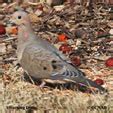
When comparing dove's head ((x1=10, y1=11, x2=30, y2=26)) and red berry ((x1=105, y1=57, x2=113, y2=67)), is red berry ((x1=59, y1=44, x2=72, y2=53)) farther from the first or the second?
dove's head ((x1=10, y1=11, x2=30, y2=26))

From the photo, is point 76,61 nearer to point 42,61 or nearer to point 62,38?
point 62,38

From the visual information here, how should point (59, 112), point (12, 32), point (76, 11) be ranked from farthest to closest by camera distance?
point (76, 11)
point (12, 32)
point (59, 112)

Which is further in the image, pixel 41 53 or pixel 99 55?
pixel 99 55

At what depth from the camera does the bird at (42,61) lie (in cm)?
745

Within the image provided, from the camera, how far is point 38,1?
11.0 m

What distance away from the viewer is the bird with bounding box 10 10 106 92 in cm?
745

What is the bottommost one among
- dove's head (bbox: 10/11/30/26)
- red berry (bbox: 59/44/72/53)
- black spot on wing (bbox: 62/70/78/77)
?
red berry (bbox: 59/44/72/53)

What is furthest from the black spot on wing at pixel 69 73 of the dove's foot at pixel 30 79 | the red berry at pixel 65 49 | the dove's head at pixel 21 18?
the red berry at pixel 65 49

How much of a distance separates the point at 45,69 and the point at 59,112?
136 cm

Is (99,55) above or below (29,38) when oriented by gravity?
below

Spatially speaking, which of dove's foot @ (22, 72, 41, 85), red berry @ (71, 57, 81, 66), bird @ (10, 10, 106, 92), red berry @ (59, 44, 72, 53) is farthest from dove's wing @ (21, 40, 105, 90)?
red berry @ (59, 44, 72, 53)

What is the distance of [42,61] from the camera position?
7672mm

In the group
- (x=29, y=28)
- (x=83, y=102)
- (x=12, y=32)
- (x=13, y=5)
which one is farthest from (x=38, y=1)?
(x=83, y=102)

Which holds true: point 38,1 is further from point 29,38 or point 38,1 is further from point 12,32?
point 29,38
